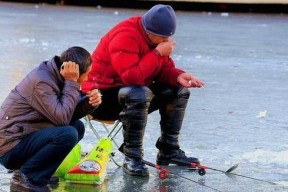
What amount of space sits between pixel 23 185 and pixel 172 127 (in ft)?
4.24

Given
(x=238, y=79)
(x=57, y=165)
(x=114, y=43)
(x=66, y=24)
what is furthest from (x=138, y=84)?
(x=66, y=24)

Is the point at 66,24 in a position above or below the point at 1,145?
below

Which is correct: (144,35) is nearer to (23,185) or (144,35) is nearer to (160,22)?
(160,22)

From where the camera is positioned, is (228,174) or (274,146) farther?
(274,146)

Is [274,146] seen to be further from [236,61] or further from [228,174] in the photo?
[236,61]

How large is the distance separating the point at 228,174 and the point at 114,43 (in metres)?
1.21

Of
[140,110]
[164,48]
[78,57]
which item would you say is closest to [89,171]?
[140,110]

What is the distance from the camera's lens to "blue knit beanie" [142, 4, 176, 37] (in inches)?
230

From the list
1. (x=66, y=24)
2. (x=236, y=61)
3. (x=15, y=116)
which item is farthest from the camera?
(x=66, y=24)

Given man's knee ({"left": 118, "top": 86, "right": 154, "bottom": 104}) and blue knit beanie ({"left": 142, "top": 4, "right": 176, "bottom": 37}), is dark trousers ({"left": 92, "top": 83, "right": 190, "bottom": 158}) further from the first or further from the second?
blue knit beanie ({"left": 142, "top": 4, "right": 176, "bottom": 37})

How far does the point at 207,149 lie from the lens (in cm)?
695

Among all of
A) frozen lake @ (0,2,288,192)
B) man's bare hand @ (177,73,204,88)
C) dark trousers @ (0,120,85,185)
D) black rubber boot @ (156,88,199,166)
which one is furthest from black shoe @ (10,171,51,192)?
man's bare hand @ (177,73,204,88)

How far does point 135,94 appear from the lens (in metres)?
5.75

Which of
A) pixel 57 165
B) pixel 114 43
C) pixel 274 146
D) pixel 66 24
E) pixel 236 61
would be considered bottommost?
pixel 66 24
